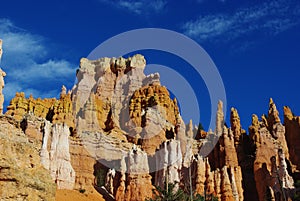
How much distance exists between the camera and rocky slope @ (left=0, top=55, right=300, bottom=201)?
6256 cm

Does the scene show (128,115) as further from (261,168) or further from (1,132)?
(1,132)

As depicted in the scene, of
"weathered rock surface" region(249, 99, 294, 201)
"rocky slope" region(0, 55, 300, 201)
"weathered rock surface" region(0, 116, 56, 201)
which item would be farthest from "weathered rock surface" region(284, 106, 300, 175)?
"weathered rock surface" region(0, 116, 56, 201)

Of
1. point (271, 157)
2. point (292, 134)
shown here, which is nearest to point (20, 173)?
point (271, 157)

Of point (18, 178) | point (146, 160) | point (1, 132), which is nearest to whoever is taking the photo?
point (18, 178)

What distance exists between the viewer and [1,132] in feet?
38.2

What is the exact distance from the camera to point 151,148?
75875mm

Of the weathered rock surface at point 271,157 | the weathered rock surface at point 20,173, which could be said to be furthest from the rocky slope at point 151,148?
the weathered rock surface at point 20,173

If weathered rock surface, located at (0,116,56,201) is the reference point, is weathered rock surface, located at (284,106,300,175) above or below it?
→ above

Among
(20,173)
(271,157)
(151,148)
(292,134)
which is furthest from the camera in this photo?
(292,134)

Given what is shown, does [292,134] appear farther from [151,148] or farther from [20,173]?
[20,173]

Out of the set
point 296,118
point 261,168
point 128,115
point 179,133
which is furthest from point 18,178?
point 128,115

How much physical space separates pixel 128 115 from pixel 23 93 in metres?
22.8

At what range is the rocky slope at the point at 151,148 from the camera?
6256 centimetres

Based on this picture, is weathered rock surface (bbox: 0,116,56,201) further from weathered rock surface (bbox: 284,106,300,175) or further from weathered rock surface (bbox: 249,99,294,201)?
weathered rock surface (bbox: 284,106,300,175)
